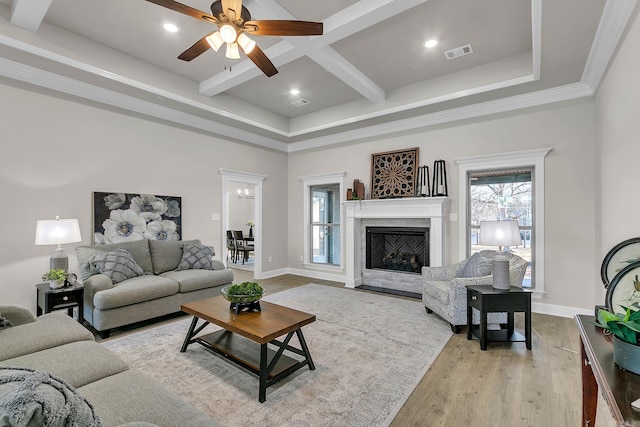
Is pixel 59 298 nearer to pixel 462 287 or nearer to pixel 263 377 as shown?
pixel 263 377

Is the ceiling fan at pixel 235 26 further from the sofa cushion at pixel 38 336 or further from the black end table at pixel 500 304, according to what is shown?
the black end table at pixel 500 304

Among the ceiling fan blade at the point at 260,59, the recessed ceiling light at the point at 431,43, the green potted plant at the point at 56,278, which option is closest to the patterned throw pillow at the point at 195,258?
the green potted plant at the point at 56,278

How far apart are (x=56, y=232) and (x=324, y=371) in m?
3.14

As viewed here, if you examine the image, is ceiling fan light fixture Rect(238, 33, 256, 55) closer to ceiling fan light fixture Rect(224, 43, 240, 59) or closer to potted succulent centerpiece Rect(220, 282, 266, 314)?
ceiling fan light fixture Rect(224, 43, 240, 59)

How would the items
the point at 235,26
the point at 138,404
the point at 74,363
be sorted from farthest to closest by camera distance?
the point at 235,26 < the point at 74,363 < the point at 138,404

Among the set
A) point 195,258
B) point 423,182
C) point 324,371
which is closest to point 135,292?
point 195,258

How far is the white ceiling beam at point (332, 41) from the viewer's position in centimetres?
279

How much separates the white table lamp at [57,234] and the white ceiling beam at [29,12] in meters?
1.98

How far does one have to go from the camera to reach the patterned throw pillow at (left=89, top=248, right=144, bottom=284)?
11.6 feet

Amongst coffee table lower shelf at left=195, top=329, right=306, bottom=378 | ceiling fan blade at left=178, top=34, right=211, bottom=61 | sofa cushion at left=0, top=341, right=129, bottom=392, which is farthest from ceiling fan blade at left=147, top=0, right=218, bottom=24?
A: coffee table lower shelf at left=195, top=329, right=306, bottom=378

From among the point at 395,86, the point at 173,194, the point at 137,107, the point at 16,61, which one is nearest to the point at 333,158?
the point at 395,86

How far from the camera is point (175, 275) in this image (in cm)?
407

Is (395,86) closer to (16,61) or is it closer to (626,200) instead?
(626,200)

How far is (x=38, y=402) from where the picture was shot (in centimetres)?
66
